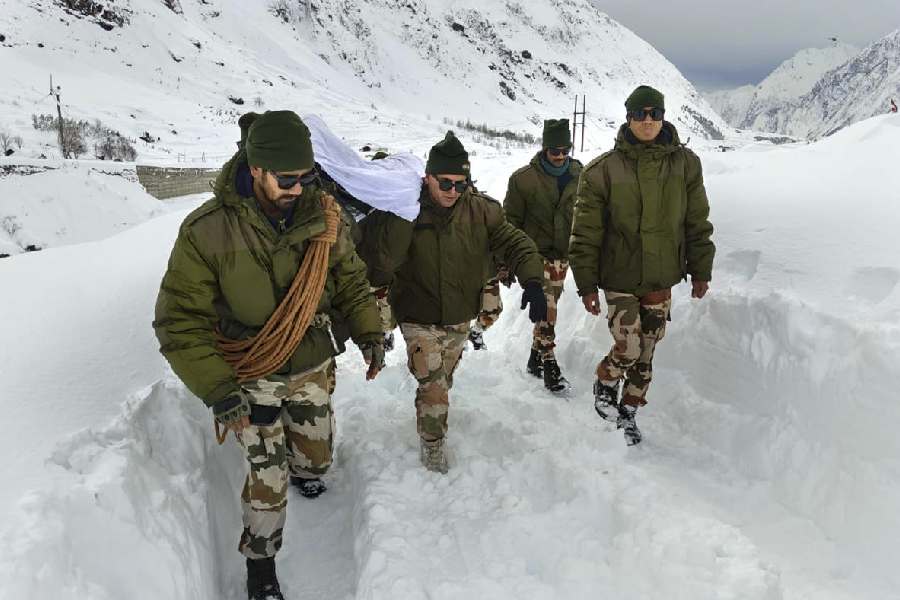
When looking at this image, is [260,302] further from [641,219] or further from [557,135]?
[557,135]

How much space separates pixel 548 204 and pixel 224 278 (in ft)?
9.89

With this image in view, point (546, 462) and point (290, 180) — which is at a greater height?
point (290, 180)

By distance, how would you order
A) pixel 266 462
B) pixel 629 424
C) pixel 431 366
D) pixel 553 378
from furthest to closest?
pixel 553 378 < pixel 629 424 < pixel 431 366 < pixel 266 462

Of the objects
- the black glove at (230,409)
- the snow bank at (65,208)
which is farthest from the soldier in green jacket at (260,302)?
the snow bank at (65,208)

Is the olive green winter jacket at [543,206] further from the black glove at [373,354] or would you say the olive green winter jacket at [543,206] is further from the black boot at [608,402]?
the black glove at [373,354]

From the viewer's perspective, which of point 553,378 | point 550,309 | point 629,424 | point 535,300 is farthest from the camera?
point 550,309

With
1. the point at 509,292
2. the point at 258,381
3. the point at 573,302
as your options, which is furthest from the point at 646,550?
the point at 509,292

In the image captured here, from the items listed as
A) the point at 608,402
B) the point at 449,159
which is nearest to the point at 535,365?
the point at 608,402

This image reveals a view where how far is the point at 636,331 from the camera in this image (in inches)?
152

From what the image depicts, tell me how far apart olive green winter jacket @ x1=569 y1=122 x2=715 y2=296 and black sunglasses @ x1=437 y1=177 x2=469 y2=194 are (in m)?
0.81

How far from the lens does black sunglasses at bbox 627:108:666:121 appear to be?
360 centimetres

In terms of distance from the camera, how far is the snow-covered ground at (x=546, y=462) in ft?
8.05

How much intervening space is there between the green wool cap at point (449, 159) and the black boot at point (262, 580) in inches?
85.6

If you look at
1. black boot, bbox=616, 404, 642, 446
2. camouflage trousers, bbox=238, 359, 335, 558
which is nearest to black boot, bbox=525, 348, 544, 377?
black boot, bbox=616, 404, 642, 446
